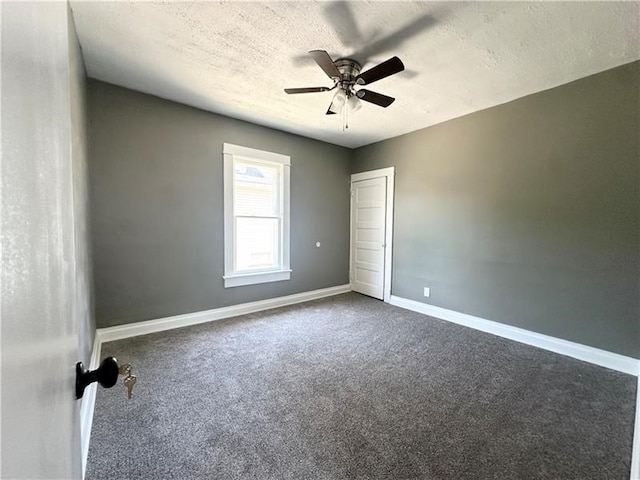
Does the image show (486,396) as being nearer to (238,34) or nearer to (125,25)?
(238,34)

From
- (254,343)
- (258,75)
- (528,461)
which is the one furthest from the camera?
(254,343)

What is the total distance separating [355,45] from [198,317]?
3.30 metres

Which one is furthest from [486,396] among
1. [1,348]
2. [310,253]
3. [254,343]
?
[310,253]

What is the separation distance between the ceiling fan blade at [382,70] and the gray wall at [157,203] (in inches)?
81.9

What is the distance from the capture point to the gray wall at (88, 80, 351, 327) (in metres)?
2.86

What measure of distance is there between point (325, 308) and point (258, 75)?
3029mm

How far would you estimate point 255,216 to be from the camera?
394 cm

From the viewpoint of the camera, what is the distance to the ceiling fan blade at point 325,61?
189cm

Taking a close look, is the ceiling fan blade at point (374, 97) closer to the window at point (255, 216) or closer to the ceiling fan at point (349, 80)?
the ceiling fan at point (349, 80)

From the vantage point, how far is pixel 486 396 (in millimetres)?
2084

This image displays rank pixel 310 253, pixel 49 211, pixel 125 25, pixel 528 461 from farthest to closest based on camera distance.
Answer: pixel 310 253, pixel 125 25, pixel 528 461, pixel 49 211

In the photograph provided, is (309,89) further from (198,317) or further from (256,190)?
(198,317)

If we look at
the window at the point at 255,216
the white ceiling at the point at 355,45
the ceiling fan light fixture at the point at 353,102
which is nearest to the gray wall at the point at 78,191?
the white ceiling at the point at 355,45

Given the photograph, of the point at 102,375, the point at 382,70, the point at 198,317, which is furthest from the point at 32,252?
the point at 198,317
